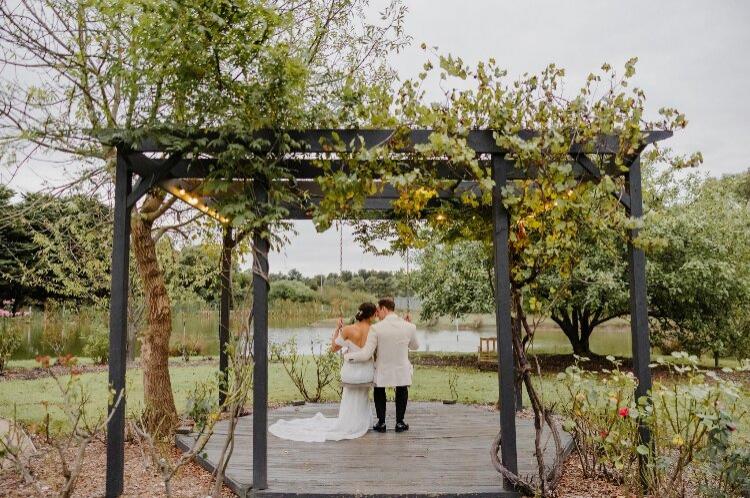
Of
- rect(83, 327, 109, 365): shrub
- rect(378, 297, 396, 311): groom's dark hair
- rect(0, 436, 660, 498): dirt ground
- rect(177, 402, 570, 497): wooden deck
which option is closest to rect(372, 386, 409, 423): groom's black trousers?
rect(177, 402, 570, 497): wooden deck

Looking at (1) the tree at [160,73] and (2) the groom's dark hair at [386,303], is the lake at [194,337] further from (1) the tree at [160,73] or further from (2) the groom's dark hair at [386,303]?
(2) the groom's dark hair at [386,303]

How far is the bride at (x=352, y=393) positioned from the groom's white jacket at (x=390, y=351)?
168mm

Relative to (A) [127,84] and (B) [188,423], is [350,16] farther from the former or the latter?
(B) [188,423]

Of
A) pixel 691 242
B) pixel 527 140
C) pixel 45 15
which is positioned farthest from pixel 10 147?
pixel 691 242

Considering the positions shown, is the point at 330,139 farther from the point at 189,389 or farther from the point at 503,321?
the point at 189,389

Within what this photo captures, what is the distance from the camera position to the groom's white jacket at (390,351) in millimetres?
6262

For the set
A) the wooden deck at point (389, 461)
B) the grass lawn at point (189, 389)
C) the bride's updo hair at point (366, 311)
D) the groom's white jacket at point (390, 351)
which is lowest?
the grass lawn at point (189, 389)

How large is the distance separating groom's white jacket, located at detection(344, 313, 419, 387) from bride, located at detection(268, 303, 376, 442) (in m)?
0.17

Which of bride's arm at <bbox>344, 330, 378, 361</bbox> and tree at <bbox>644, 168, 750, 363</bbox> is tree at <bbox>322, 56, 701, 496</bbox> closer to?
bride's arm at <bbox>344, 330, 378, 361</bbox>

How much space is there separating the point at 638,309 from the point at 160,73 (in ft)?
14.3

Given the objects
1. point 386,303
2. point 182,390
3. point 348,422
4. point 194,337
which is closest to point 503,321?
point 386,303

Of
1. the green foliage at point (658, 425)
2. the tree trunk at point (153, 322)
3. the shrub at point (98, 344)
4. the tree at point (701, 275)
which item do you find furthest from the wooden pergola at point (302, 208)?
the shrub at point (98, 344)

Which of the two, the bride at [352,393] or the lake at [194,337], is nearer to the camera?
the bride at [352,393]

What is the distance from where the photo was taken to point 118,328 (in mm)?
4512
